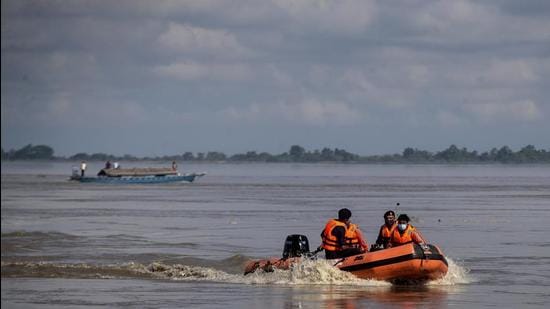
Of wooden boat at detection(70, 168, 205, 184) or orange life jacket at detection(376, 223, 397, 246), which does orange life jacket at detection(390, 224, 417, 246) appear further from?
wooden boat at detection(70, 168, 205, 184)

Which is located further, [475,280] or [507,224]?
[507,224]

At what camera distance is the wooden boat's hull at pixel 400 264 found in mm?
21641

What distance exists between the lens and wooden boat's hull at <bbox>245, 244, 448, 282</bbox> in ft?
71.0

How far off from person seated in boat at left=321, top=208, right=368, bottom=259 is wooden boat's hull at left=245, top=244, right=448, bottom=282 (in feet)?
1.24

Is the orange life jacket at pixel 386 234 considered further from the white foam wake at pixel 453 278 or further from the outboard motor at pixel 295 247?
the outboard motor at pixel 295 247

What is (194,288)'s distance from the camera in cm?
2206

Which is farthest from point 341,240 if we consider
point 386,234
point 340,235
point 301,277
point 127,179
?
point 127,179

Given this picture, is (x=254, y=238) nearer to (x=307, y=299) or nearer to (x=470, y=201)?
(x=307, y=299)

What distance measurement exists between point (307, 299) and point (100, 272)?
7.30m

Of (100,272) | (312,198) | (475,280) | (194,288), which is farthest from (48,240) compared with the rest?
(312,198)

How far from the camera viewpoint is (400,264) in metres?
21.7

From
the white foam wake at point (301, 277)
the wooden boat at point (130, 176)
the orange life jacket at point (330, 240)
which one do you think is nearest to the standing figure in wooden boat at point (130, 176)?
the wooden boat at point (130, 176)

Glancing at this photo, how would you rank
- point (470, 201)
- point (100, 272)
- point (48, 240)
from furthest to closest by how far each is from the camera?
1. point (470, 201)
2. point (48, 240)
3. point (100, 272)

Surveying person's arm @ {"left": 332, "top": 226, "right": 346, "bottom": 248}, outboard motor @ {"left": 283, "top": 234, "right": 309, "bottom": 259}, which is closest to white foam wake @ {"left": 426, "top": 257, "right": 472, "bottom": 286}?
person's arm @ {"left": 332, "top": 226, "right": 346, "bottom": 248}
